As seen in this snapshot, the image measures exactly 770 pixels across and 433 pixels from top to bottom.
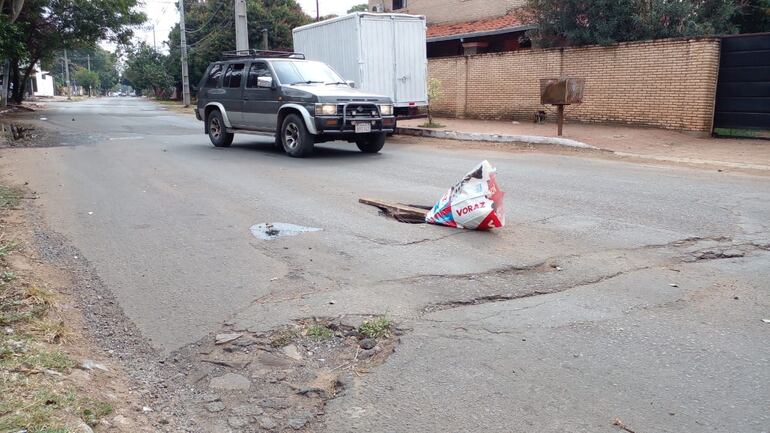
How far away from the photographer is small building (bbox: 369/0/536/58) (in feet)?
80.9

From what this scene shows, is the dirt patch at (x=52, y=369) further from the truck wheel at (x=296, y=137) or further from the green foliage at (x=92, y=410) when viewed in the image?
the truck wheel at (x=296, y=137)

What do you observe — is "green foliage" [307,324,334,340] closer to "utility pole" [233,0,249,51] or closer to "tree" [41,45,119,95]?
"utility pole" [233,0,249,51]

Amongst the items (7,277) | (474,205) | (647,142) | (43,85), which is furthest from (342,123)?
(43,85)

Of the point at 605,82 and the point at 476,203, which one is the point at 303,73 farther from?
the point at 605,82

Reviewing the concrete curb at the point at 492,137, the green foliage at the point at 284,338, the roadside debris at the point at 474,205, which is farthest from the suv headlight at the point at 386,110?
the green foliage at the point at 284,338

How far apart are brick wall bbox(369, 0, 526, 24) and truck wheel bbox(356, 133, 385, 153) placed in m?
14.8

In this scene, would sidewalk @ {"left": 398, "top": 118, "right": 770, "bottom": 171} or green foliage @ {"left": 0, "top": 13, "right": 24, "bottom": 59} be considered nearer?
sidewalk @ {"left": 398, "top": 118, "right": 770, "bottom": 171}

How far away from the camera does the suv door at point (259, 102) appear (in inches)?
499

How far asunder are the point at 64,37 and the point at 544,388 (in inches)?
1448

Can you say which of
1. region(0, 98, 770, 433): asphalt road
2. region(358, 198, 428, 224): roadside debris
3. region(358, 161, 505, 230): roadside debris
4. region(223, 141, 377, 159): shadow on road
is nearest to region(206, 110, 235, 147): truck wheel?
region(223, 141, 377, 159): shadow on road

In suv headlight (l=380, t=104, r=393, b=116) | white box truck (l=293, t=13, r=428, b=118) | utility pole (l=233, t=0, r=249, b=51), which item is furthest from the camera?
utility pole (l=233, t=0, r=249, b=51)

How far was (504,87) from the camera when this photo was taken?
19.6 metres

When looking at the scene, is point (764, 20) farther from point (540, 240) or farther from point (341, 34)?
point (540, 240)

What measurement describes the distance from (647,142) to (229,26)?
123ft
